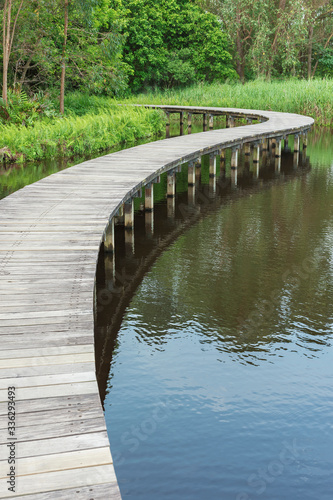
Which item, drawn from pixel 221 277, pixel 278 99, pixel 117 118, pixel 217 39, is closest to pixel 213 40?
pixel 217 39

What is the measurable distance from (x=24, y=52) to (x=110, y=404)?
2019 cm

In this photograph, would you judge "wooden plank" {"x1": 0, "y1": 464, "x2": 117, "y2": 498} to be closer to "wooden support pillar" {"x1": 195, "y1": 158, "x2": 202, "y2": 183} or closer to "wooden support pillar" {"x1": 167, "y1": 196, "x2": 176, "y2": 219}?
"wooden support pillar" {"x1": 167, "y1": 196, "x2": 176, "y2": 219}

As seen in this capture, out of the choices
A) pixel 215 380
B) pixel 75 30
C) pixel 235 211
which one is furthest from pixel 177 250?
pixel 75 30

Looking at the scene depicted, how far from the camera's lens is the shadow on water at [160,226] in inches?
295

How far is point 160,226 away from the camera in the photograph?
484 inches

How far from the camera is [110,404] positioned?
19.0 ft

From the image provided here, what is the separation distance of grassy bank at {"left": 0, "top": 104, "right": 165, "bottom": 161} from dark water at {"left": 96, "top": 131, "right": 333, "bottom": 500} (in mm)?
8818

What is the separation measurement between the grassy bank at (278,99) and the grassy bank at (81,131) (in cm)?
548

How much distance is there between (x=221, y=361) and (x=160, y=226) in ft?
19.6

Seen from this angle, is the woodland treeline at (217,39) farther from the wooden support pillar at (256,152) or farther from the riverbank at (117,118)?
the wooden support pillar at (256,152)

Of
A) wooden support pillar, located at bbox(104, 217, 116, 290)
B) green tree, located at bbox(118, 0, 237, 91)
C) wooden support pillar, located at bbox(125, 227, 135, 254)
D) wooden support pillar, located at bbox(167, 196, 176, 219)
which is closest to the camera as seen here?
wooden support pillar, located at bbox(104, 217, 116, 290)

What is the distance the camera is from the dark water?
488 centimetres

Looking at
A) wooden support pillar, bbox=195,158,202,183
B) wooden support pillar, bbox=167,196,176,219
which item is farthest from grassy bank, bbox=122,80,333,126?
wooden support pillar, bbox=167,196,176,219

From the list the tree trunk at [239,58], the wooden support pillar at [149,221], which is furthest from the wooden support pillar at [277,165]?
the tree trunk at [239,58]
